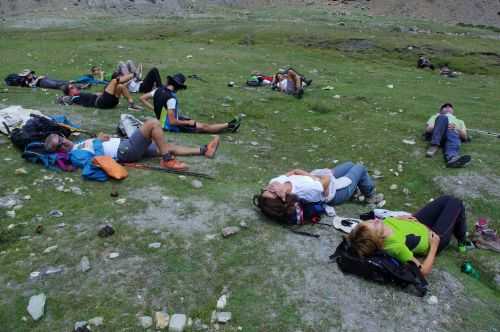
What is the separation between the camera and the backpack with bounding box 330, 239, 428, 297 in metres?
5.06

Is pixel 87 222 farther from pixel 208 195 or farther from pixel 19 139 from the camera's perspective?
pixel 19 139

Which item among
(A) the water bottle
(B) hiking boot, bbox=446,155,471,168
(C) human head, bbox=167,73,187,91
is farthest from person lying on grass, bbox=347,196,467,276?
(C) human head, bbox=167,73,187,91

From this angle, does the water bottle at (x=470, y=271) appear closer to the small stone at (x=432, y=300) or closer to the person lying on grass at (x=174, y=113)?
the small stone at (x=432, y=300)

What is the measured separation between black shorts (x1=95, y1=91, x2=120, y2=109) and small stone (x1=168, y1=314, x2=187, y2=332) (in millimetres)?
9480

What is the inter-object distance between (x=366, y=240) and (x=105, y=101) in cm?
983

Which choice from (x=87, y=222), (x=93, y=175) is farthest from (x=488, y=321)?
(x=93, y=175)

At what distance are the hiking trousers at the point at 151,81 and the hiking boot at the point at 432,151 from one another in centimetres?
931

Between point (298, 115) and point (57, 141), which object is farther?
point (298, 115)

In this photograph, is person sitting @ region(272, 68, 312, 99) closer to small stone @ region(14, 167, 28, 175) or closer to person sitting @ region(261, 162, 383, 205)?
person sitting @ region(261, 162, 383, 205)

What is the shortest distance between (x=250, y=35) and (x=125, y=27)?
44.3 ft

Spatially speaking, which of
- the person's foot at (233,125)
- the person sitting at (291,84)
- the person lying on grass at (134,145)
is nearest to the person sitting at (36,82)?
the person's foot at (233,125)

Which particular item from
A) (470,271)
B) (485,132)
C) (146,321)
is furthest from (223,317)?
(485,132)

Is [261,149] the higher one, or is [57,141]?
[57,141]

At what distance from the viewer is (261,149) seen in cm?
1051
